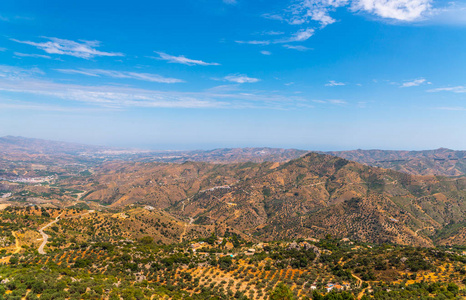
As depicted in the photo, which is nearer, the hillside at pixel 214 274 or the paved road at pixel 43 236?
the hillside at pixel 214 274

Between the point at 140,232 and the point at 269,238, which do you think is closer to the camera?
the point at 140,232

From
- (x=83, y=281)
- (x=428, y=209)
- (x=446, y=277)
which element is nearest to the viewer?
(x=83, y=281)

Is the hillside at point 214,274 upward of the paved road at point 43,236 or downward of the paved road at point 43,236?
upward

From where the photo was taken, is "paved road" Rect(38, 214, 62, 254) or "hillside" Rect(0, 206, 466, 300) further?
"paved road" Rect(38, 214, 62, 254)

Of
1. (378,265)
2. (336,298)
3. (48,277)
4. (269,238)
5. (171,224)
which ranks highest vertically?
(48,277)

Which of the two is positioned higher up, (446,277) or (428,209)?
(446,277)

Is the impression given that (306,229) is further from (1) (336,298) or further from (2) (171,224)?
(1) (336,298)

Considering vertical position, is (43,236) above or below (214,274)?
below

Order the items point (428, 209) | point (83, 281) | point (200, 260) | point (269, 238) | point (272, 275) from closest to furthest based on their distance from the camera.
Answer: point (83, 281), point (272, 275), point (200, 260), point (269, 238), point (428, 209)

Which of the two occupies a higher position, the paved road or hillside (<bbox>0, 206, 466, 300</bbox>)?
hillside (<bbox>0, 206, 466, 300</bbox>)

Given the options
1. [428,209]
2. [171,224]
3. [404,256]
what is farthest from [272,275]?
[428,209]

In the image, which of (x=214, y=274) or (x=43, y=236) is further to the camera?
(x=43, y=236)
